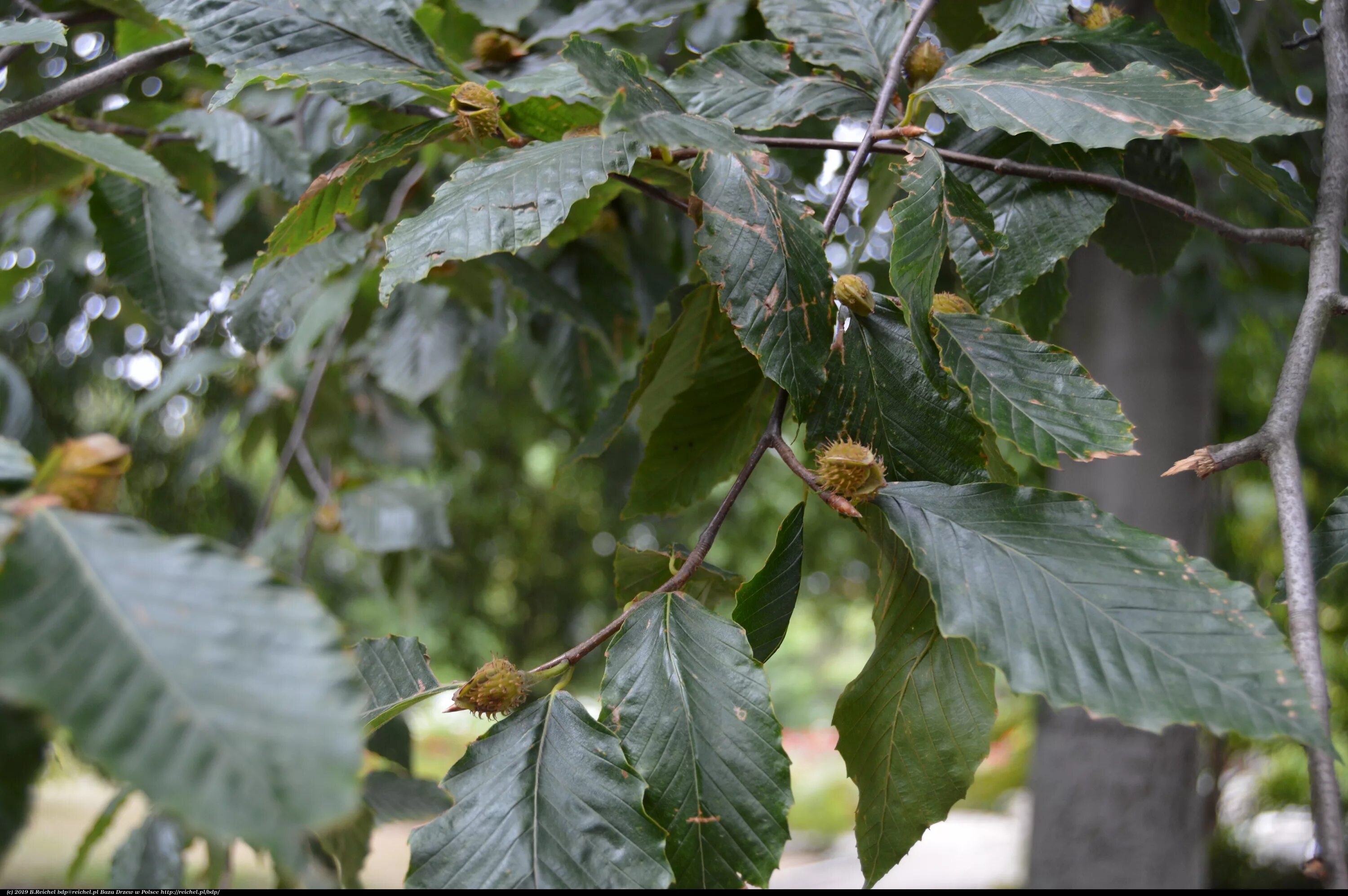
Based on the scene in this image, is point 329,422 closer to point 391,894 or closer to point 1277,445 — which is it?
point 391,894

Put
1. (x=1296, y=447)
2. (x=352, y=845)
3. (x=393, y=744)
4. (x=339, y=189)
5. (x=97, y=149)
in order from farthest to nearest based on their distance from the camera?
(x=393, y=744) < (x=352, y=845) < (x=97, y=149) < (x=339, y=189) < (x=1296, y=447)

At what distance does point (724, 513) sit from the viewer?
56 centimetres

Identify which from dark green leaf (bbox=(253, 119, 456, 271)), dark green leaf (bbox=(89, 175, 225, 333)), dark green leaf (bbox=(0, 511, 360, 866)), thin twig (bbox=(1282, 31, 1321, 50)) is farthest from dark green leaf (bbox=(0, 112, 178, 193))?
thin twig (bbox=(1282, 31, 1321, 50))

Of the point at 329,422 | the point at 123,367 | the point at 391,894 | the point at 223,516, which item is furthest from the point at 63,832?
the point at 391,894

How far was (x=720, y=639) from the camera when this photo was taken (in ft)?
1.81

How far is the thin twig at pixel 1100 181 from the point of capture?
2.17 ft

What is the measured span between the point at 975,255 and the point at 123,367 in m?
2.39

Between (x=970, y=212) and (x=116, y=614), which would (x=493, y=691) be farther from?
(x=970, y=212)

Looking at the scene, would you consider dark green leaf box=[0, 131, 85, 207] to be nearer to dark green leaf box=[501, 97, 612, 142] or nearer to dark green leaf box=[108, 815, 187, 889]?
dark green leaf box=[501, 97, 612, 142]

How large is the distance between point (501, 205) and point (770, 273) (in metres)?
0.18

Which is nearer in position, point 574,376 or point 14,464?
point 14,464

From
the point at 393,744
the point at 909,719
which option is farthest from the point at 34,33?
the point at 393,744

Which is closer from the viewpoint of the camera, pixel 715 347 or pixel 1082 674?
pixel 1082 674

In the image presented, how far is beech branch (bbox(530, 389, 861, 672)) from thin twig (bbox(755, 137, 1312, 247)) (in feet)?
0.72
